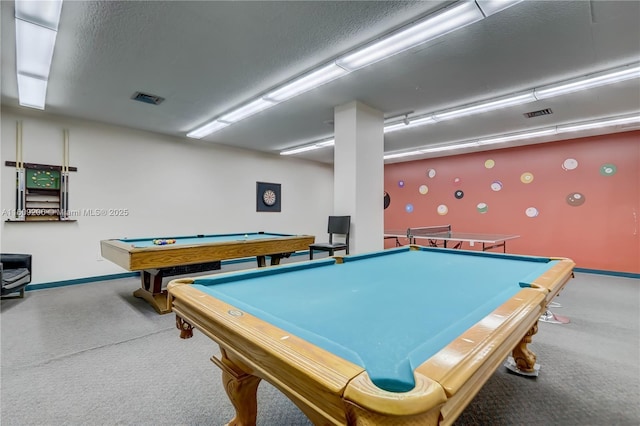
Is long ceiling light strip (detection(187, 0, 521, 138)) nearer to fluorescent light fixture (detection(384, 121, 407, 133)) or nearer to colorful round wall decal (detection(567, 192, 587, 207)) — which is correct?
fluorescent light fixture (detection(384, 121, 407, 133))

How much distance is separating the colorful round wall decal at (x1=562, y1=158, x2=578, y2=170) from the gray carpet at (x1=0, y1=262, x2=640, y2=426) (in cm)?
353

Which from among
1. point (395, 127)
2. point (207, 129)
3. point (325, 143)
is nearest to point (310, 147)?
point (325, 143)

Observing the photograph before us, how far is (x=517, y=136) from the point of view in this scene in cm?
553

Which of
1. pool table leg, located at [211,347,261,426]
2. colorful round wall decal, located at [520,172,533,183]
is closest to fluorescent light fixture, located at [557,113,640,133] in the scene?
colorful round wall decal, located at [520,172,533,183]

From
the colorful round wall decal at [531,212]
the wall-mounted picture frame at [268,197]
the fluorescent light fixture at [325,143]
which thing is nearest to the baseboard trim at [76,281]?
the wall-mounted picture frame at [268,197]

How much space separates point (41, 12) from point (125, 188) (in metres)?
3.43

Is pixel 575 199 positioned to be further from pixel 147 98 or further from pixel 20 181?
pixel 20 181

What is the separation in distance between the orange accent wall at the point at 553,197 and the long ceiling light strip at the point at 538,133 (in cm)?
81

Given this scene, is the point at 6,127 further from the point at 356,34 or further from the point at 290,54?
the point at 356,34

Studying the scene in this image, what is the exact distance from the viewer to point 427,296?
132cm

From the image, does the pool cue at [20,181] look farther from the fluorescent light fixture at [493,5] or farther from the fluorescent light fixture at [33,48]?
the fluorescent light fixture at [493,5]

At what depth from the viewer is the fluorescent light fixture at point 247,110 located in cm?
394

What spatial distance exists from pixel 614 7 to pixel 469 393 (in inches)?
119

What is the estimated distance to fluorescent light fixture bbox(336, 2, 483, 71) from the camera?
Answer: 2.15m
